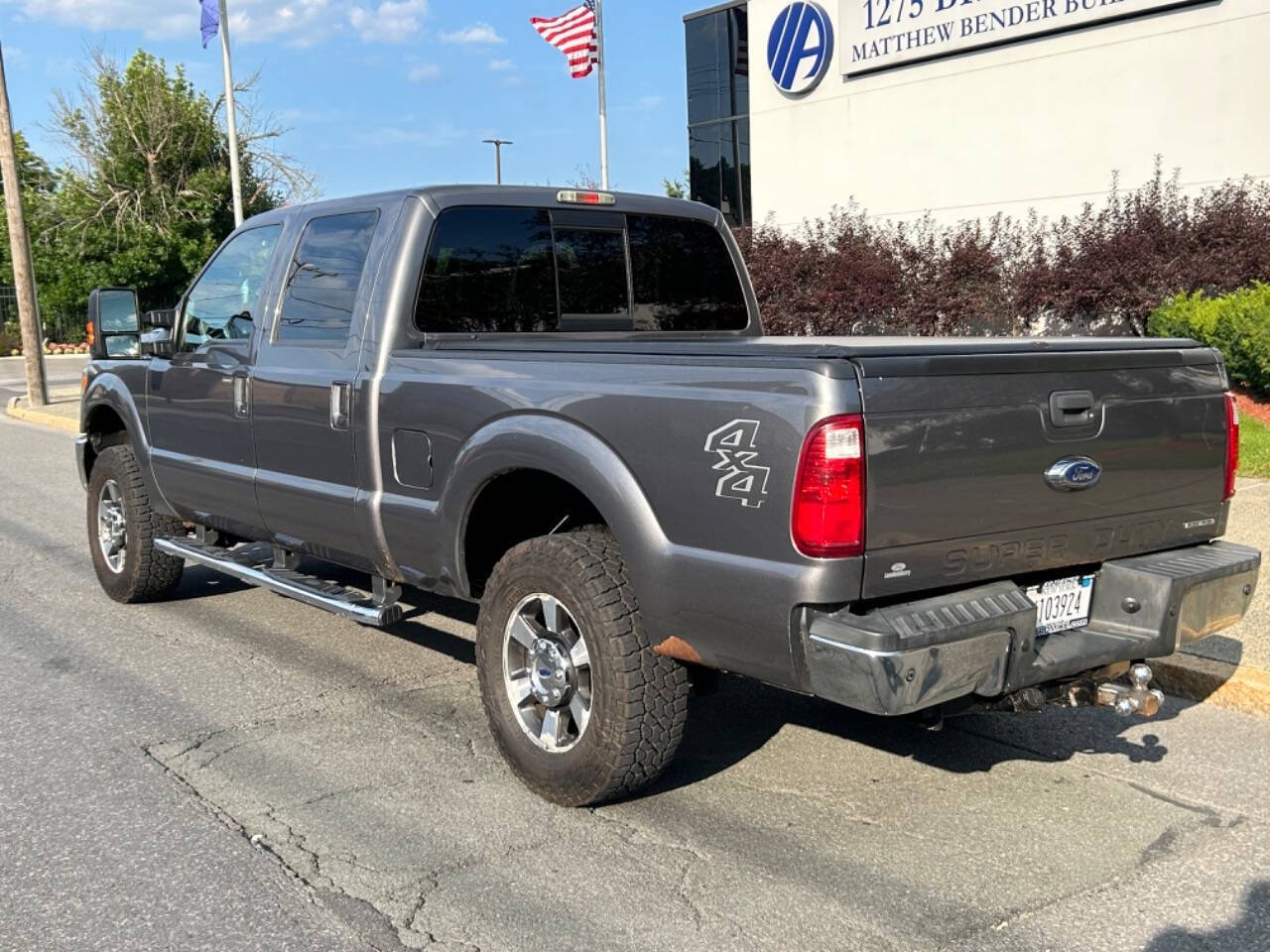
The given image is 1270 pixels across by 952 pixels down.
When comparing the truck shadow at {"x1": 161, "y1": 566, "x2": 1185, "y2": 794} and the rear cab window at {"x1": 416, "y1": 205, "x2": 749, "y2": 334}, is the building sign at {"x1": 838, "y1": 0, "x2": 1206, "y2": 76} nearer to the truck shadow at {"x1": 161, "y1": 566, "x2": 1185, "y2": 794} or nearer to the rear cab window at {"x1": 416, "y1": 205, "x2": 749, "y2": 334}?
the rear cab window at {"x1": 416, "y1": 205, "x2": 749, "y2": 334}

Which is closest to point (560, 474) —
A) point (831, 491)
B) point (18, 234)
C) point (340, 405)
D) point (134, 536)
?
point (831, 491)

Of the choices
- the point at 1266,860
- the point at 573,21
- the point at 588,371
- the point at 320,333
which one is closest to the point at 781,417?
the point at 588,371

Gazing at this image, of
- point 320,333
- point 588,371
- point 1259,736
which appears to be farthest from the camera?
point 320,333

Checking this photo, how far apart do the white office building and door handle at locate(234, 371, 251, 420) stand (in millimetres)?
12858

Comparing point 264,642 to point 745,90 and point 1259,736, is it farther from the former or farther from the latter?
point 745,90

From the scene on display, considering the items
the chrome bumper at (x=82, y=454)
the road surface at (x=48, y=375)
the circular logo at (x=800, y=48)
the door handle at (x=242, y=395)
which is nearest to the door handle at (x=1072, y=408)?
the door handle at (x=242, y=395)

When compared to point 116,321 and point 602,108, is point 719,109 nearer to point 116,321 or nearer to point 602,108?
point 602,108

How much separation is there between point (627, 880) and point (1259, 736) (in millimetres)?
2741

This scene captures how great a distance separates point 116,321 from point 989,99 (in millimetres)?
13527

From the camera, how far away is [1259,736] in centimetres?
475

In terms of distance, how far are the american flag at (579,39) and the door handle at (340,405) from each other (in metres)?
15.6

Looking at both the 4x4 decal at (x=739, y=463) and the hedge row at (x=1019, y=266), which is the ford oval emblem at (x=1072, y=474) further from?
the hedge row at (x=1019, y=266)

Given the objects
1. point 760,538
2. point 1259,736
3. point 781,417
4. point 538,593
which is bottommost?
point 1259,736

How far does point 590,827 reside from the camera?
396cm
